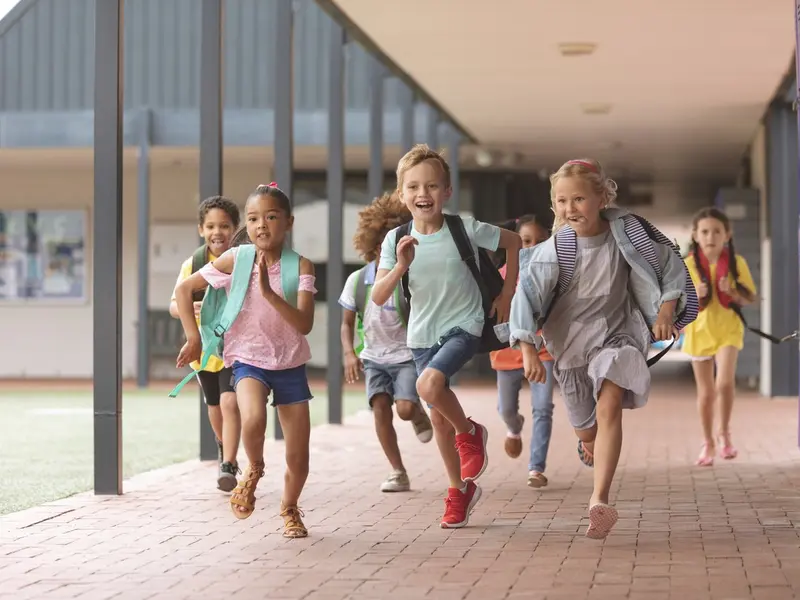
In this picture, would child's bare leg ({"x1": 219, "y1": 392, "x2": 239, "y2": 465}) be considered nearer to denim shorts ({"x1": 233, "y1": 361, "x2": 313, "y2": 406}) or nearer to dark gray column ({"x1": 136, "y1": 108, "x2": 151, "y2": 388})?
denim shorts ({"x1": 233, "y1": 361, "x2": 313, "y2": 406})

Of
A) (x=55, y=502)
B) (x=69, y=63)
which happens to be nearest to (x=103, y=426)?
(x=55, y=502)

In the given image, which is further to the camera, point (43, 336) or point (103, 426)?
point (43, 336)

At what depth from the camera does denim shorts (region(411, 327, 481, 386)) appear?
20.1 ft

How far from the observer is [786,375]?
1639 centimetres

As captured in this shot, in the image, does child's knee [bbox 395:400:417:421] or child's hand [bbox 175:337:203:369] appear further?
child's knee [bbox 395:400:417:421]

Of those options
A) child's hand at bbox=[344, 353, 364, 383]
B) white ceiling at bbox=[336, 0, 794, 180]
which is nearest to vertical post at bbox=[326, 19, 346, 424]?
white ceiling at bbox=[336, 0, 794, 180]

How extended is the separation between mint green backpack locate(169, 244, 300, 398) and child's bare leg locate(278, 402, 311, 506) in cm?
41

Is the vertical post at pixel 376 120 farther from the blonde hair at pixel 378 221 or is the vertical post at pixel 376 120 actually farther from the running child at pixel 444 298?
the running child at pixel 444 298

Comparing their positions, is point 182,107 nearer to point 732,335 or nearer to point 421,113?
point 421,113

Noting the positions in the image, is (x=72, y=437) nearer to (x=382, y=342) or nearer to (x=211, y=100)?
(x=211, y=100)

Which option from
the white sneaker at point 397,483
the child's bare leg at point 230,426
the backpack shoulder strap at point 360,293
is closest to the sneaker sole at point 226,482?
the child's bare leg at point 230,426

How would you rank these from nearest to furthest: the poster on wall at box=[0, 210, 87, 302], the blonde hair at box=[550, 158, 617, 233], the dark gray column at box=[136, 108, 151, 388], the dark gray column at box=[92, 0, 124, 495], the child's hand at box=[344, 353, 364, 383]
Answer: the blonde hair at box=[550, 158, 617, 233]
the child's hand at box=[344, 353, 364, 383]
the dark gray column at box=[92, 0, 124, 495]
the dark gray column at box=[136, 108, 151, 388]
the poster on wall at box=[0, 210, 87, 302]

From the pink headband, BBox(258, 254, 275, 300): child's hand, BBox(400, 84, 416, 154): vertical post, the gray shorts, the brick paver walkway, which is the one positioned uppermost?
BBox(400, 84, 416, 154): vertical post

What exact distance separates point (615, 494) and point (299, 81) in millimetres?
12624
